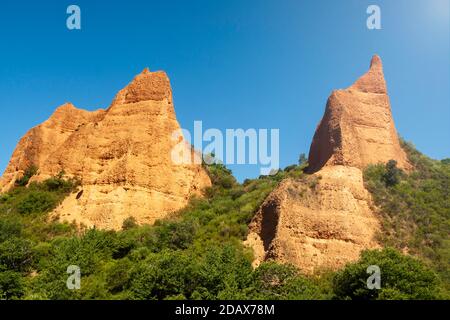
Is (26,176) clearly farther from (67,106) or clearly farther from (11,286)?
(11,286)

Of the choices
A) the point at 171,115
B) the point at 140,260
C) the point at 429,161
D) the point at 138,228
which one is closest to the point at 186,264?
the point at 140,260

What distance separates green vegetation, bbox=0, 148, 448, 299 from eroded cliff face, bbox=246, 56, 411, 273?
4.05ft

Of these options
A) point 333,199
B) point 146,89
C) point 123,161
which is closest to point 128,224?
point 123,161

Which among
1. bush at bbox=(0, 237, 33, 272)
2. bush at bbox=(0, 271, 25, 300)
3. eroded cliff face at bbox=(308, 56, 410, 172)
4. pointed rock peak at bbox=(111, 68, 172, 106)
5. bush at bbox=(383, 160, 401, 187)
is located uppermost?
pointed rock peak at bbox=(111, 68, 172, 106)

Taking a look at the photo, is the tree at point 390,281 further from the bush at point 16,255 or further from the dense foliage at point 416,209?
the bush at point 16,255

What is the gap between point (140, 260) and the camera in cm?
2700

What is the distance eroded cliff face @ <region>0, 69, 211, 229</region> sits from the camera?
3381 cm

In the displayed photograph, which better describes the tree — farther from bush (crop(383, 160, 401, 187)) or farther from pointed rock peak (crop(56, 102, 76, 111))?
pointed rock peak (crop(56, 102, 76, 111))

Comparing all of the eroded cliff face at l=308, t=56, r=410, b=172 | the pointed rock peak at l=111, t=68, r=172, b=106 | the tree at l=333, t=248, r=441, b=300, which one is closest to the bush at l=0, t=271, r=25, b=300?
the tree at l=333, t=248, r=441, b=300

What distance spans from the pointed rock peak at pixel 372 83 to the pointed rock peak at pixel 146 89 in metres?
15.7

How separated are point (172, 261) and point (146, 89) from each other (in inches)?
797

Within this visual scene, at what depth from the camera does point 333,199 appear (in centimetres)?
2825

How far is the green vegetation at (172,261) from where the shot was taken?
20.8 meters
